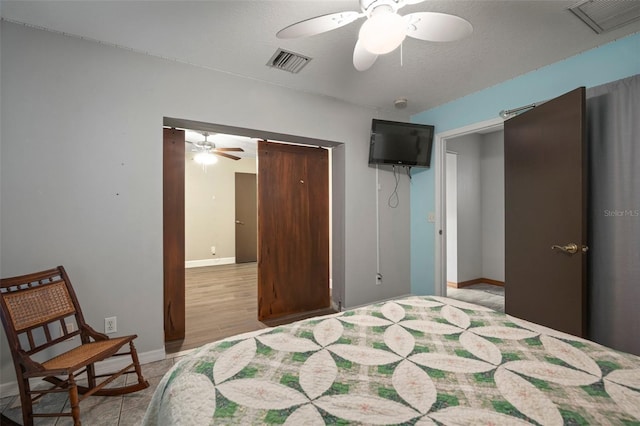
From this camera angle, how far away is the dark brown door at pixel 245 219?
20.8 ft

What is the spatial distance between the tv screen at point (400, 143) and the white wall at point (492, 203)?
1.79 metres

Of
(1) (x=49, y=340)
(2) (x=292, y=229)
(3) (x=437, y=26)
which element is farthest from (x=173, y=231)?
(3) (x=437, y=26)

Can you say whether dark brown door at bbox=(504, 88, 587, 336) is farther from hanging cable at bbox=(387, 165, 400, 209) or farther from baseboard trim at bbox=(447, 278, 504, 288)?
baseboard trim at bbox=(447, 278, 504, 288)

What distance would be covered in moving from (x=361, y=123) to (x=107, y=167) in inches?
99.8

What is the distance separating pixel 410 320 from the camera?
4.28ft

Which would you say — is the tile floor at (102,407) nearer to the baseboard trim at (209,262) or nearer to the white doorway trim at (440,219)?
the white doorway trim at (440,219)

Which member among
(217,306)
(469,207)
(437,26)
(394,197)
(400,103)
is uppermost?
(400,103)

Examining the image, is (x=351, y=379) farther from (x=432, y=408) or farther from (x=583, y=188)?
(x=583, y=188)

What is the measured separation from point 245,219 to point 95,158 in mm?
4424

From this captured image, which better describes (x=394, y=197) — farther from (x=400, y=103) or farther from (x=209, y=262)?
(x=209, y=262)

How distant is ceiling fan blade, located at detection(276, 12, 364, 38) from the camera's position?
1.38 m

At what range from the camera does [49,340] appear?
168 cm

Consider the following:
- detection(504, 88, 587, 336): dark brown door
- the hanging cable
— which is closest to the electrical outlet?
the hanging cable

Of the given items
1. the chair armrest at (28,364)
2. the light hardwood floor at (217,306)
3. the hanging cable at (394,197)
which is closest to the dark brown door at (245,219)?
the light hardwood floor at (217,306)
